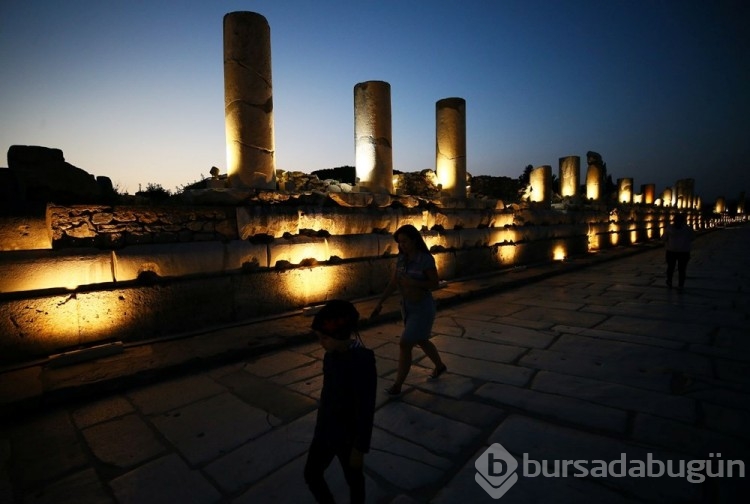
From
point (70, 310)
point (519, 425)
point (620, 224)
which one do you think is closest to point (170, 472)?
point (519, 425)

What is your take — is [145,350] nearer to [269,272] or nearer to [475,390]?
[269,272]

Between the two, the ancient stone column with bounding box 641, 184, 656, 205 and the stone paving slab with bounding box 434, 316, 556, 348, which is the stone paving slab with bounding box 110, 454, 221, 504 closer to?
the stone paving slab with bounding box 434, 316, 556, 348

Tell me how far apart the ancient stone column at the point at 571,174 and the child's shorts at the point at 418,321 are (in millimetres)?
15705

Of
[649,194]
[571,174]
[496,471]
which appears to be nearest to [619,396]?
[496,471]

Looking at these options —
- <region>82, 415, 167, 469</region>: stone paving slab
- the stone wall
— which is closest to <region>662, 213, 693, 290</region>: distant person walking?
the stone wall

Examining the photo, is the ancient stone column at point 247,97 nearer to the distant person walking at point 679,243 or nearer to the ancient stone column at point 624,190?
the distant person walking at point 679,243

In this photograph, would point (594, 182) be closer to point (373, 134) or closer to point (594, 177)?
point (594, 177)

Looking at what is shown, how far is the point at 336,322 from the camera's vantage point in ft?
5.61

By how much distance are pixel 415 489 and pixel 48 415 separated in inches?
126

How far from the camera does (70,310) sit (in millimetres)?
4215

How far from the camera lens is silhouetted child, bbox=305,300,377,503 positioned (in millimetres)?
1688

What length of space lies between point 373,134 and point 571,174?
1224 centimetres

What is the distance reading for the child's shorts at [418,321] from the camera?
3.29 metres

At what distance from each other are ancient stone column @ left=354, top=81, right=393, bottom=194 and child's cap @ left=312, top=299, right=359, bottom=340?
6396 mm
